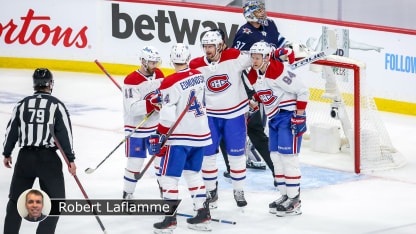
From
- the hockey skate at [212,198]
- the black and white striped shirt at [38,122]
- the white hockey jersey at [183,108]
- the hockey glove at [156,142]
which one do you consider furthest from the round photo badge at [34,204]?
the hockey skate at [212,198]

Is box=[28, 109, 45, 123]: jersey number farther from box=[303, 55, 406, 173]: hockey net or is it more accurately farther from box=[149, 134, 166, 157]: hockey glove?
box=[303, 55, 406, 173]: hockey net

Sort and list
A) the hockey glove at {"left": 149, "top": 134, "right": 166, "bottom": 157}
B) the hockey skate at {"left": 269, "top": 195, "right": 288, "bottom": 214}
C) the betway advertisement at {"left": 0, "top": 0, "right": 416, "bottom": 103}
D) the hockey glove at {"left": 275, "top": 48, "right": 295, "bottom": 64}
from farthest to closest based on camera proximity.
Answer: the betway advertisement at {"left": 0, "top": 0, "right": 416, "bottom": 103}, the hockey skate at {"left": 269, "top": 195, "right": 288, "bottom": 214}, the hockey glove at {"left": 275, "top": 48, "right": 295, "bottom": 64}, the hockey glove at {"left": 149, "top": 134, "right": 166, "bottom": 157}

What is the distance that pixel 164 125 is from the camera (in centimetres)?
573

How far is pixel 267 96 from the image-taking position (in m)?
6.31

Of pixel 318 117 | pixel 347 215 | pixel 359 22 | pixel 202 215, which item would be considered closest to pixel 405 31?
pixel 359 22

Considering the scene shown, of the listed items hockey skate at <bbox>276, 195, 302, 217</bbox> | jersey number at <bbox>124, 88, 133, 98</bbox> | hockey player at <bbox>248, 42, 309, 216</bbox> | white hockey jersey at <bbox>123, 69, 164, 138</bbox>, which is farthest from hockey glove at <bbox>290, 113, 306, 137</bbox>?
jersey number at <bbox>124, 88, 133, 98</bbox>

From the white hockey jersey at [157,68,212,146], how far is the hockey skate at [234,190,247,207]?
0.83 metres

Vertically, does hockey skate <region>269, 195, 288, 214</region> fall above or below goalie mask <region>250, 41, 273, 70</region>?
below

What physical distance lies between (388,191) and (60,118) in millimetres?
3203

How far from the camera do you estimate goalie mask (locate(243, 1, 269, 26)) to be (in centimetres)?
702

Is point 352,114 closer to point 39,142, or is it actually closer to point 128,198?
point 128,198

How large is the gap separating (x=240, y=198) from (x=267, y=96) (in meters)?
0.85

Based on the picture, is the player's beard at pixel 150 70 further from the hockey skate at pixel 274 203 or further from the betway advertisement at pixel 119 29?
the betway advertisement at pixel 119 29

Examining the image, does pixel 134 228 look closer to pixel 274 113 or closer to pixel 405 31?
pixel 274 113
